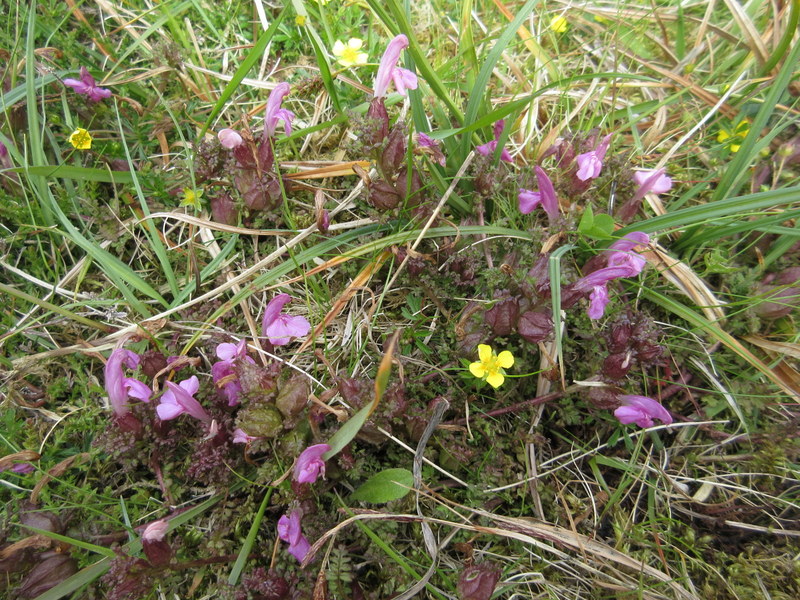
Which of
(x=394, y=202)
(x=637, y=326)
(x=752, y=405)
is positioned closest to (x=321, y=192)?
(x=394, y=202)

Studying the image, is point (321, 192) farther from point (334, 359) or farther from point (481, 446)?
point (481, 446)

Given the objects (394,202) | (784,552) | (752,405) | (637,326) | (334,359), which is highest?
(394,202)

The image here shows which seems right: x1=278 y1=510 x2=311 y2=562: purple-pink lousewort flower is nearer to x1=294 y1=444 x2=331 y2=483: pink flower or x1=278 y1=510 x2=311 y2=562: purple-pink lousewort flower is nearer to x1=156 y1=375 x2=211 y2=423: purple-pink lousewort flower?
x1=294 y1=444 x2=331 y2=483: pink flower

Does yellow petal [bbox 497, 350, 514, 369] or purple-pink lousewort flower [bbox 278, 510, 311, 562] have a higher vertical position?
yellow petal [bbox 497, 350, 514, 369]

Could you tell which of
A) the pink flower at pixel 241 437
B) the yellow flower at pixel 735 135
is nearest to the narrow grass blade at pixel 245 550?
the pink flower at pixel 241 437

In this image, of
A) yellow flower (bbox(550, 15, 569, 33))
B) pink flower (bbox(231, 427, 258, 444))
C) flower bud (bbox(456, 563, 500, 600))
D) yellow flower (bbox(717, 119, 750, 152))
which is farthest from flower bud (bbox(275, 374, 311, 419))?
yellow flower (bbox(550, 15, 569, 33))

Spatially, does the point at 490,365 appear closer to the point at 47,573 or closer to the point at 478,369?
the point at 478,369

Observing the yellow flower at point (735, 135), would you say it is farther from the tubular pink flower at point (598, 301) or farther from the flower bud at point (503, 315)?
the flower bud at point (503, 315)
